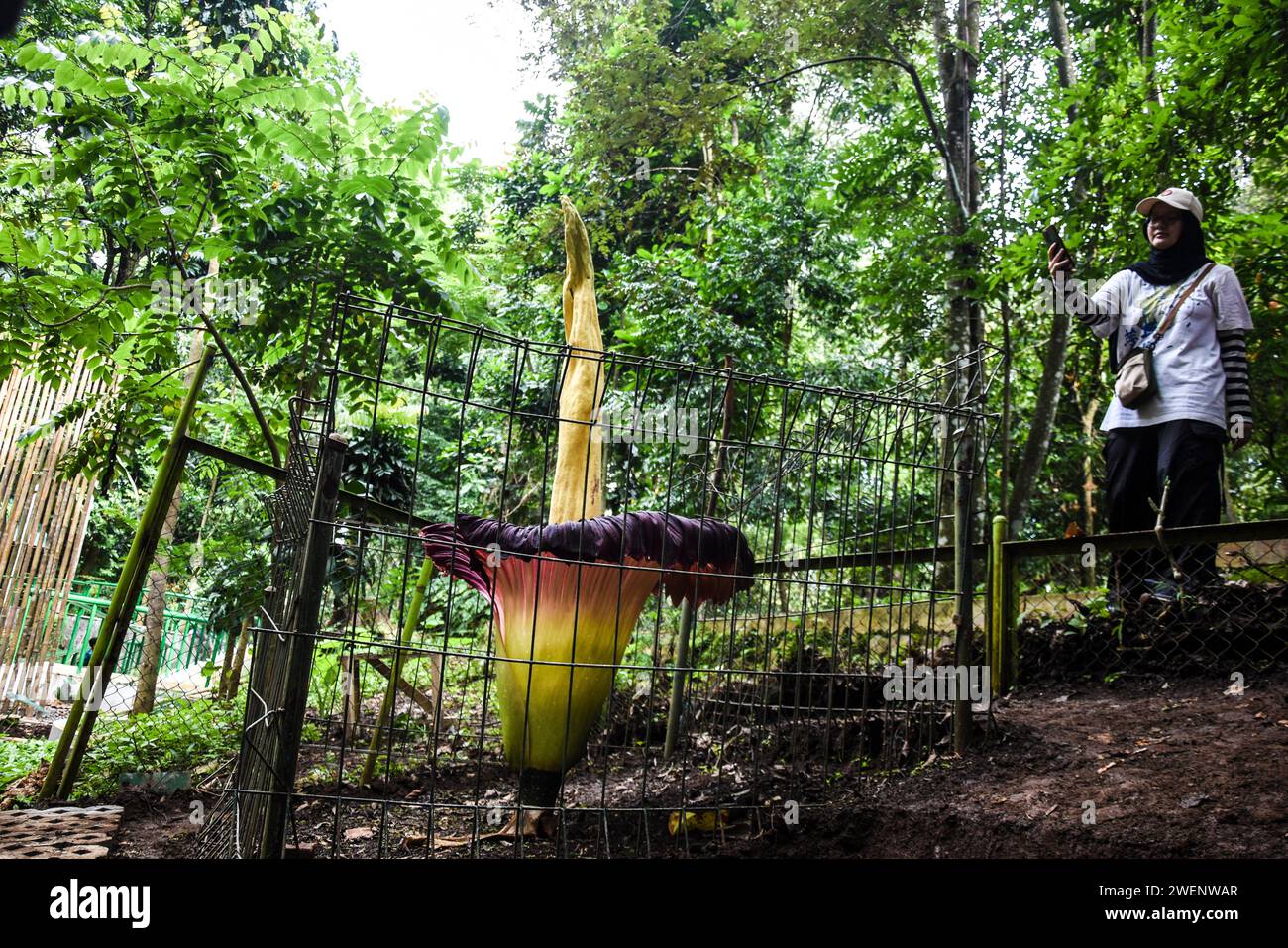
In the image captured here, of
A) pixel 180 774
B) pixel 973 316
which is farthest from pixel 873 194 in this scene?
pixel 180 774

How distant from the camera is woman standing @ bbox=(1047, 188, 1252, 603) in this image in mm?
3826

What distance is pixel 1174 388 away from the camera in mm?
3910

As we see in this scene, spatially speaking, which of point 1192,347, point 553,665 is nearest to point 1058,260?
point 1192,347

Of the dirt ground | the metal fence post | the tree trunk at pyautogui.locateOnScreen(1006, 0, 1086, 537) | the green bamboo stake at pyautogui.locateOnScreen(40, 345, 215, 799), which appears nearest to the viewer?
the metal fence post

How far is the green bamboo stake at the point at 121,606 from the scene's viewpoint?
9.66ft

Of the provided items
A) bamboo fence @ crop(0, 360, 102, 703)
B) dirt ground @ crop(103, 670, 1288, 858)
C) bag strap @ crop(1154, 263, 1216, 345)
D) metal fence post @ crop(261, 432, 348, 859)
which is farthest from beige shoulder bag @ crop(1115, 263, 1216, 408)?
bamboo fence @ crop(0, 360, 102, 703)

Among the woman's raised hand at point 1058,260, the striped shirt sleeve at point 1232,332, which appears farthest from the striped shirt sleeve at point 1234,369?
the woman's raised hand at point 1058,260

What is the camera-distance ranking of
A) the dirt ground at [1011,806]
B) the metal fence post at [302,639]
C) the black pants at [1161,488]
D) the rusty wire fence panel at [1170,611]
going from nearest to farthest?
the metal fence post at [302,639] < the dirt ground at [1011,806] < the rusty wire fence panel at [1170,611] < the black pants at [1161,488]

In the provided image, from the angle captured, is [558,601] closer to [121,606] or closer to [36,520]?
[121,606]

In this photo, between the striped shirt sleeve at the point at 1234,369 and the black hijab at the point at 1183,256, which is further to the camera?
the black hijab at the point at 1183,256

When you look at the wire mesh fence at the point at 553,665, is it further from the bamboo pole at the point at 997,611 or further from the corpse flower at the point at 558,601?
the bamboo pole at the point at 997,611

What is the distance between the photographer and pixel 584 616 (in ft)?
8.38

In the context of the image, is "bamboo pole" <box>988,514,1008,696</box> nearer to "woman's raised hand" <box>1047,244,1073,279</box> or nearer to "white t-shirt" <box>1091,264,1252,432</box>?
"white t-shirt" <box>1091,264,1252,432</box>
